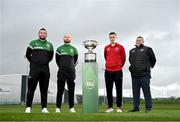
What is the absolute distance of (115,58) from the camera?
290 inches

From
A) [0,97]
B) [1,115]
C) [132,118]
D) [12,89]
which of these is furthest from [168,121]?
[12,89]

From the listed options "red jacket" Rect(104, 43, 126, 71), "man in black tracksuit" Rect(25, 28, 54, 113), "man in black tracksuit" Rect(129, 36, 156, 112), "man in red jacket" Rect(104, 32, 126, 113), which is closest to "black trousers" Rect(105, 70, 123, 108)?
"man in red jacket" Rect(104, 32, 126, 113)

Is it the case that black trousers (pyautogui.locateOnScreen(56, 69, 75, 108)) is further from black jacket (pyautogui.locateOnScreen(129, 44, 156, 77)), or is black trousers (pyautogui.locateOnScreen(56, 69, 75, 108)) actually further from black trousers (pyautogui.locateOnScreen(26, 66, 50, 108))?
black jacket (pyautogui.locateOnScreen(129, 44, 156, 77))

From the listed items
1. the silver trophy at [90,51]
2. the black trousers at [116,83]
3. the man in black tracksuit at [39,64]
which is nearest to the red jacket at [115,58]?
the black trousers at [116,83]

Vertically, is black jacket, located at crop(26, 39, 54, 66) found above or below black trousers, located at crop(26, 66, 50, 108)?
above

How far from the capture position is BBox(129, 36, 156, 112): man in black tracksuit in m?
7.33

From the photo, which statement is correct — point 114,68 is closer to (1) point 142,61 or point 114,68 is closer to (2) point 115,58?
(2) point 115,58

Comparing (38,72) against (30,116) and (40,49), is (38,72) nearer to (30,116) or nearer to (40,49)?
(40,49)

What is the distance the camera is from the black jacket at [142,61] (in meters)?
7.36

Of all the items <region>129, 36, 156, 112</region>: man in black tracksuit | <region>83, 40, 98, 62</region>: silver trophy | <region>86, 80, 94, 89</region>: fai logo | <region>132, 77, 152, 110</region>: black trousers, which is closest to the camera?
<region>86, 80, 94, 89</region>: fai logo

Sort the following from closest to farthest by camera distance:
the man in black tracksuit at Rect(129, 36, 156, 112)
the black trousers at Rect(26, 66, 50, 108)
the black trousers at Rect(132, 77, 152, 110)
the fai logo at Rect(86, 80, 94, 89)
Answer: the black trousers at Rect(26, 66, 50, 108)
the fai logo at Rect(86, 80, 94, 89)
the black trousers at Rect(132, 77, 152, 110)
the man in black tracksuit at Rect(129, 36, 156, 112)

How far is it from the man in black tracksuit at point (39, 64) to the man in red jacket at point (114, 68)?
54.2 inches

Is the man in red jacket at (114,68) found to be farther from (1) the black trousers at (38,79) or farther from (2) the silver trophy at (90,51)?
(1) the black trousers at (38,79)

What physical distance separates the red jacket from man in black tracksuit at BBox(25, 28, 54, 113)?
1.36 metres
